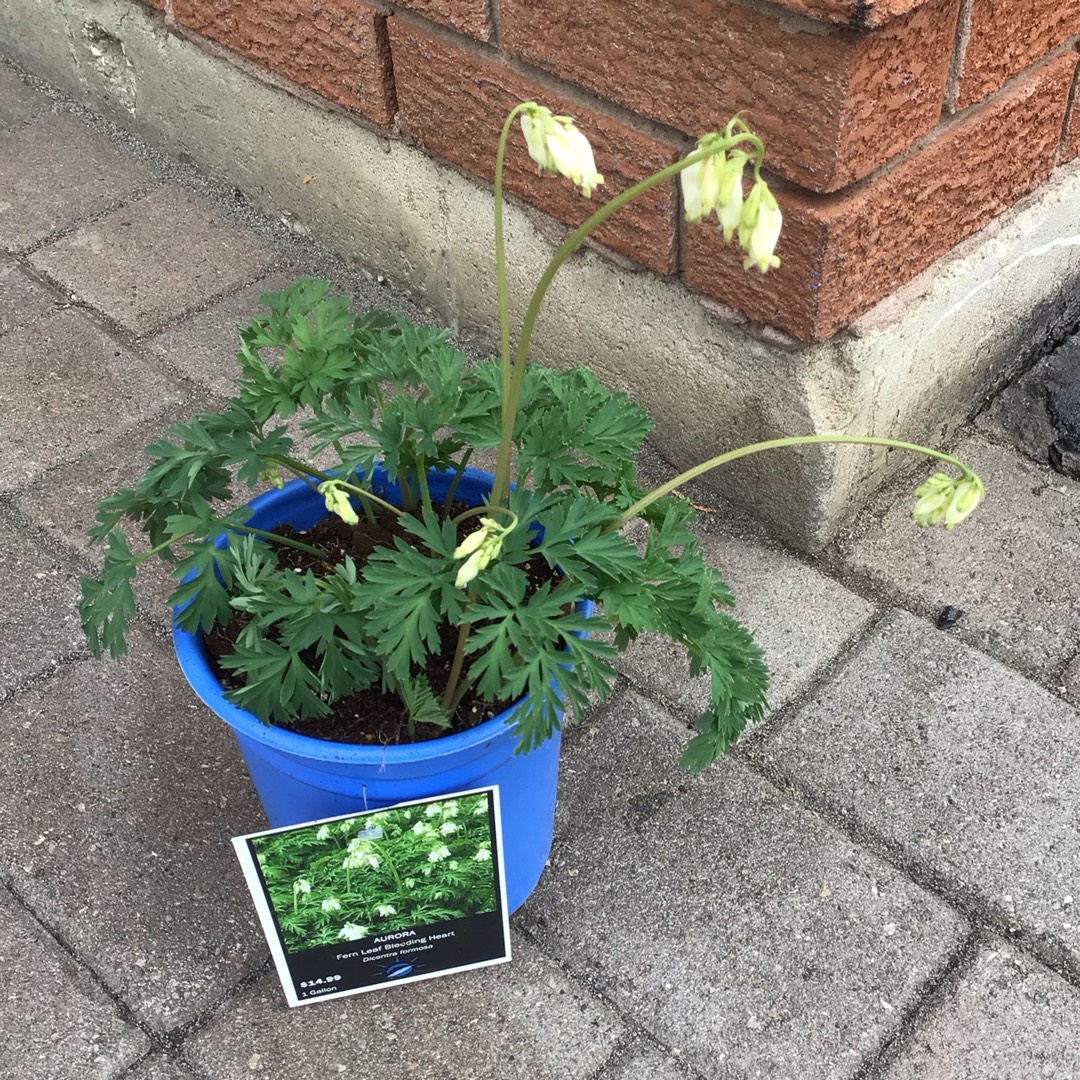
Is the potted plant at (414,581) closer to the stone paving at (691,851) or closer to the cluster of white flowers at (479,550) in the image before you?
the cluster of white flowers at (479,550)

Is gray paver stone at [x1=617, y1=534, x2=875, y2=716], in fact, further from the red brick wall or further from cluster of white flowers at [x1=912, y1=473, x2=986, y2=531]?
cluster of white flowers at [x1=912, y1=473, x2=986, y2=531]

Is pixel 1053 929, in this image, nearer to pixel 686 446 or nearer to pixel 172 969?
pixel 686 446

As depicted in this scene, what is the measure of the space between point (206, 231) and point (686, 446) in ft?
4.63

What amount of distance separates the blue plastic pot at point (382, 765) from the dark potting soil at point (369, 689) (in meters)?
0.05

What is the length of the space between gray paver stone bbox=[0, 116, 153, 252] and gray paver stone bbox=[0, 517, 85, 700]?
1.05 metres

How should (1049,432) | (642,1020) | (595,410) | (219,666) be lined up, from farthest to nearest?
(1049,432) < (642,1020) < (219,666) < (595,410)

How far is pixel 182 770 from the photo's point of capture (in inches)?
82.0

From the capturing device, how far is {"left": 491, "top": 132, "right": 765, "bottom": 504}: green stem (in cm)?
99

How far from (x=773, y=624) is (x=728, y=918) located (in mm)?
589

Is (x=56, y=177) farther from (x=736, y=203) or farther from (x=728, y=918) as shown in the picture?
(x=736, y=203)

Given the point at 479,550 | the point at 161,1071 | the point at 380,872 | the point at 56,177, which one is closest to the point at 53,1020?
the point at 161,1071

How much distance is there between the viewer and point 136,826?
2006 mm

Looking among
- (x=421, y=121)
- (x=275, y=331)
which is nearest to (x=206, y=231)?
(x=421, y=121)

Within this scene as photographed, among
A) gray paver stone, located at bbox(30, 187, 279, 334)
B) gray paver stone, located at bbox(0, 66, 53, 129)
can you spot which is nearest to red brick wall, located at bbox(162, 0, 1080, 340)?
gray paver stone, located at bbox(30, 187, 279, 334)
